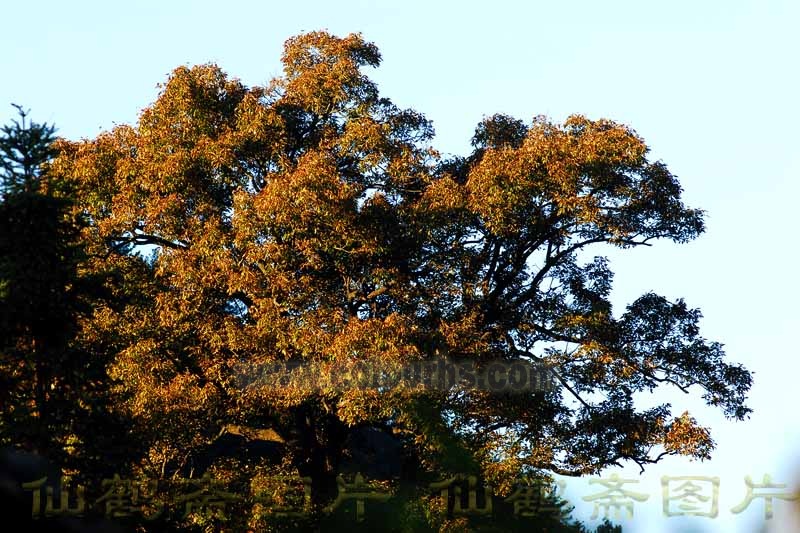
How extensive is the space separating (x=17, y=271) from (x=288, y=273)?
814 centimetres

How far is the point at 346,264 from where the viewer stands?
2188 centimetres

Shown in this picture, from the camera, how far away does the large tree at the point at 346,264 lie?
68.6 feet

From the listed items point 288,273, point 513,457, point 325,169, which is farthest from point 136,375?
point 513,457

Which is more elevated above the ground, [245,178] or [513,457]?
[245,178]

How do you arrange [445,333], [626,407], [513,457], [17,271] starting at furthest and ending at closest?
[626,407]
[445,333]
[513,457]
[17,271]

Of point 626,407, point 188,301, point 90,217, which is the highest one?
point 90,217

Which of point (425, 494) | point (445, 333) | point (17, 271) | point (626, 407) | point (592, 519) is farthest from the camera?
point (626, 407)

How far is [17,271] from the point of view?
532 inches

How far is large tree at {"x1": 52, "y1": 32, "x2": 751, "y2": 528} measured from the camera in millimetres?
20906

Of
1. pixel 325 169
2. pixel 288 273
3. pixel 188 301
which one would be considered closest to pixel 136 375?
pixel 188 301

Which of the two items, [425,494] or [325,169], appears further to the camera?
[325,169]

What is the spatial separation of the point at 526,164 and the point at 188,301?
7.01 metres

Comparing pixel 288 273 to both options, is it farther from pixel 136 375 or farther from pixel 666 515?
pixel 666 515

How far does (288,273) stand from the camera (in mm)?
21266
